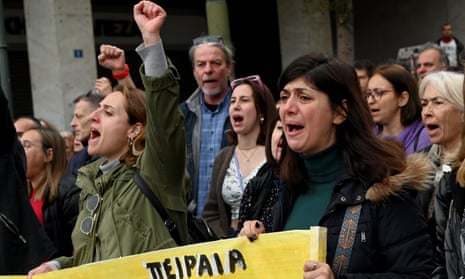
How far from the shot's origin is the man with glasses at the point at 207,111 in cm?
618

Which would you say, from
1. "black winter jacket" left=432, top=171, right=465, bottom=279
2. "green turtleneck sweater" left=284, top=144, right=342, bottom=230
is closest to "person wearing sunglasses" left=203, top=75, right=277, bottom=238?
"black winter jacket" left=432, top=171, right=465, bottom=279

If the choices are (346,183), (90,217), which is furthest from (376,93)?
(346,183)

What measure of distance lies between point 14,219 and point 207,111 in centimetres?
231

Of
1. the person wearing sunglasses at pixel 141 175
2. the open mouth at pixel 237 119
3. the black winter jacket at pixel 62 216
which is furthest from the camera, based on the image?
the open mouth at pixel 237 119

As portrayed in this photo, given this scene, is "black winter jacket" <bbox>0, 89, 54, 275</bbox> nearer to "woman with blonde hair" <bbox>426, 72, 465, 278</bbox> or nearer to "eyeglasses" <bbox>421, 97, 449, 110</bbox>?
"woman with blonde hair" <bbox>426, 72, 465, 278</bbox>

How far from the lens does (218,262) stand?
136 inches

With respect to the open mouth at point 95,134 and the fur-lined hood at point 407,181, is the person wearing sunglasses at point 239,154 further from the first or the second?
the fur-lined hood at point 407,181

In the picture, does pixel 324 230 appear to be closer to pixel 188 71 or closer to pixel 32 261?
pixel 32 261

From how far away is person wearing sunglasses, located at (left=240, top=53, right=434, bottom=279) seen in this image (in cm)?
307

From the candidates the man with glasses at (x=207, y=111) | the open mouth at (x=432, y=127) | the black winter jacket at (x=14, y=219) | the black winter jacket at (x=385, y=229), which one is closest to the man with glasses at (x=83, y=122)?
the man with glasses at (x=207, y=111)

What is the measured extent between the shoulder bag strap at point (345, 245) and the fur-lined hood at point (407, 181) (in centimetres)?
12

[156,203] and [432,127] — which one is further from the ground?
[432,127]

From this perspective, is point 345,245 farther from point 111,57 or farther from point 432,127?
point 432,127

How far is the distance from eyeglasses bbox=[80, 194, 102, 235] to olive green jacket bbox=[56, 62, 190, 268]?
0.7 inches
